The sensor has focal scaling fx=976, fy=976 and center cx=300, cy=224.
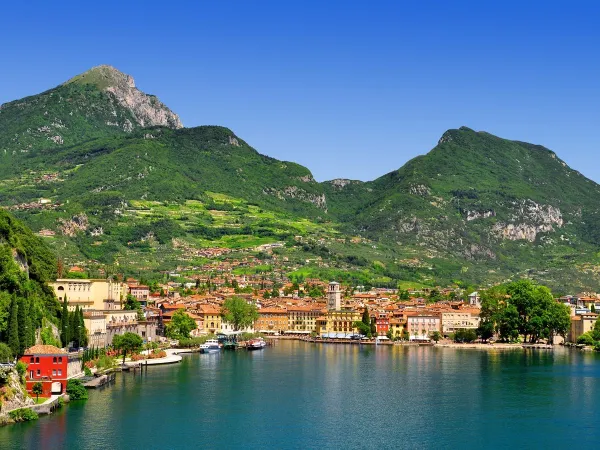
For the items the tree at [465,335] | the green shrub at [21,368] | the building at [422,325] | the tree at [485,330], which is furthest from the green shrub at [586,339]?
the green shrub at [21,368]

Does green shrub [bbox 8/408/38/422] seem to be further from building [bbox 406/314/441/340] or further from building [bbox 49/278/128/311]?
building [bbox 406/314/441/340]

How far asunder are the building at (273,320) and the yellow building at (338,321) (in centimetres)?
488

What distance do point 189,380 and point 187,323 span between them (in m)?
38.3

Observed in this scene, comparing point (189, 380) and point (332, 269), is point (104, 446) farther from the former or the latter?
point (332, 269)

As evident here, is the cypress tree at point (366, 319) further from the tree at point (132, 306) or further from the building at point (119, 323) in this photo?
the building at point (119, 323)

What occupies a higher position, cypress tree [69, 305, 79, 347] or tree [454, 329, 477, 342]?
cypress tree [69, 305, 79, 347]

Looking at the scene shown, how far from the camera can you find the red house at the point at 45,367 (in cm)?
5516

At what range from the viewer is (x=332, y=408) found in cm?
5941

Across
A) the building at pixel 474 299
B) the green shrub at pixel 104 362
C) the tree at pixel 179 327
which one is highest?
the building at pixel 474 299

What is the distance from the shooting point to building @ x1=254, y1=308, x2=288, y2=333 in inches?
5300

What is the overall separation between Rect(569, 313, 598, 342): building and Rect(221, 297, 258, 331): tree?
39.7 meters

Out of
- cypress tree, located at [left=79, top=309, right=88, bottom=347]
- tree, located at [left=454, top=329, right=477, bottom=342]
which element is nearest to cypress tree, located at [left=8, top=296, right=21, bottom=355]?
cypress tree, located at [left=79, top=309, right=88, bottom=347]

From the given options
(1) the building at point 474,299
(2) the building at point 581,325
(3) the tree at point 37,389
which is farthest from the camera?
(1) the building at point 474,299

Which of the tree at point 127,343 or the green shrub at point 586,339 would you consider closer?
the tree at point 127,343
